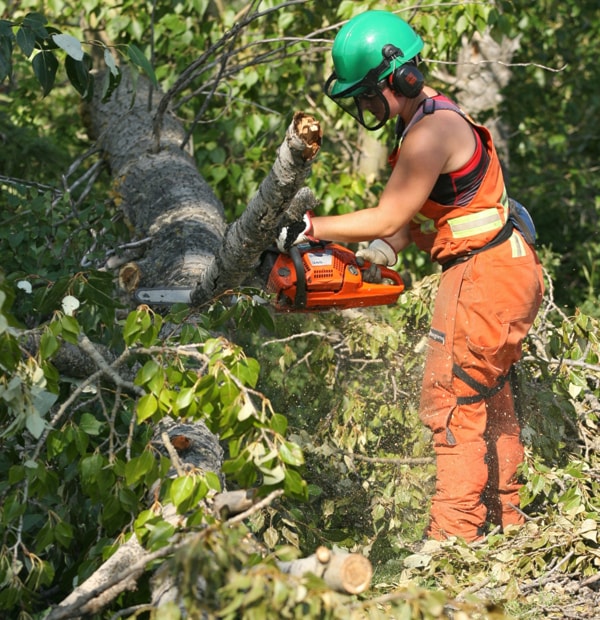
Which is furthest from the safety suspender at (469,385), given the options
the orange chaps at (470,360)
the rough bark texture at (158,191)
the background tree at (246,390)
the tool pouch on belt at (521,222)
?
the rough bark texture at (158,191)

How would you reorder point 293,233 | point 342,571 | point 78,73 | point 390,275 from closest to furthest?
point 342,571
point 78,73
point 293,233
point 390,275

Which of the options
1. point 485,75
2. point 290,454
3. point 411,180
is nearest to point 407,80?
point 411,180

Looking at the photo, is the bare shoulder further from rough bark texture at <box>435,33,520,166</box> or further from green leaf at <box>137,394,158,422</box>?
rough bark texture at <box>435,33,520,166</box>

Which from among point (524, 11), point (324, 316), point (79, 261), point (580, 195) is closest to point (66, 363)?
point (79, 261)

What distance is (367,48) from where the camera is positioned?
3.40 m

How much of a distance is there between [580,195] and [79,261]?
570 centimetres

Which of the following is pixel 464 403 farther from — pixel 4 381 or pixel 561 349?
pixel 4 381

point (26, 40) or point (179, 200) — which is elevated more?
point (26, 40)

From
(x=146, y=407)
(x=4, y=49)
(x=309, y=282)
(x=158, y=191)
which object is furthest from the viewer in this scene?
(x=158, y=191)

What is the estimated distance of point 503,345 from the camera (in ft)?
11.5

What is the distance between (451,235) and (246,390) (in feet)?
5.82

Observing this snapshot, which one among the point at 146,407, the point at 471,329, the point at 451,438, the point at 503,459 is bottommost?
the point at 503,459

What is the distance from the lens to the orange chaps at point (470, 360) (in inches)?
138

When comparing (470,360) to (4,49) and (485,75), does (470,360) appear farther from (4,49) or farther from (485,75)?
(485,75)
